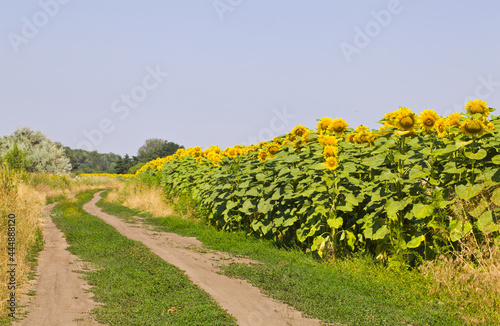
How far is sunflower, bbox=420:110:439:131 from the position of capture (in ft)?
24.0

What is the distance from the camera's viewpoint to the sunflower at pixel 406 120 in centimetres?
736

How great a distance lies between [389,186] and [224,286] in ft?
11.3

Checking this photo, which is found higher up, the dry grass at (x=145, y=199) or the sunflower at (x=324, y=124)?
the sunflower at (x=324, y=124)

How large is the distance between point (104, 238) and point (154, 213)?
7.14m

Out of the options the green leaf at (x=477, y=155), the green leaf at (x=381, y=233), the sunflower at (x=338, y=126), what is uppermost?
the sunflower at (x=338, y=126)

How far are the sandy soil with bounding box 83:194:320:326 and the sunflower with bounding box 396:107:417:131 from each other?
3560 millimetres

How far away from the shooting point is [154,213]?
775 inches

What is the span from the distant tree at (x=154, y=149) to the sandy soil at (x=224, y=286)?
8199 centimetres

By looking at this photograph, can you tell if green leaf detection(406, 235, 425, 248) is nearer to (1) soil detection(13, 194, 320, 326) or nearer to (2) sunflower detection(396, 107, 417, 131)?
(2) sunflower detection(396, 107, 417, 131)

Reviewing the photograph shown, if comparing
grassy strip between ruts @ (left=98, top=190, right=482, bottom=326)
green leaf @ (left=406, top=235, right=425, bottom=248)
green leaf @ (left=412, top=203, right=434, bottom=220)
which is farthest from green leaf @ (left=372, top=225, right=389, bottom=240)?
green leaf @ (left=412, top=203, right=434, bottom=220)

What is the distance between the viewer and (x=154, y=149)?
10794 centimetres

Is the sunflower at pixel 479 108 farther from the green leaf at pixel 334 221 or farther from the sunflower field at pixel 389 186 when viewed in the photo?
the green leaf at pixel 334 221

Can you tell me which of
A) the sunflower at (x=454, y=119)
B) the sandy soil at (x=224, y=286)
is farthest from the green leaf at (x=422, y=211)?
the sandy soil at (x=224, y=286)

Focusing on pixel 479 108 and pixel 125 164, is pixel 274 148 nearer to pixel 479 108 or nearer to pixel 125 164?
pixel 479 108
